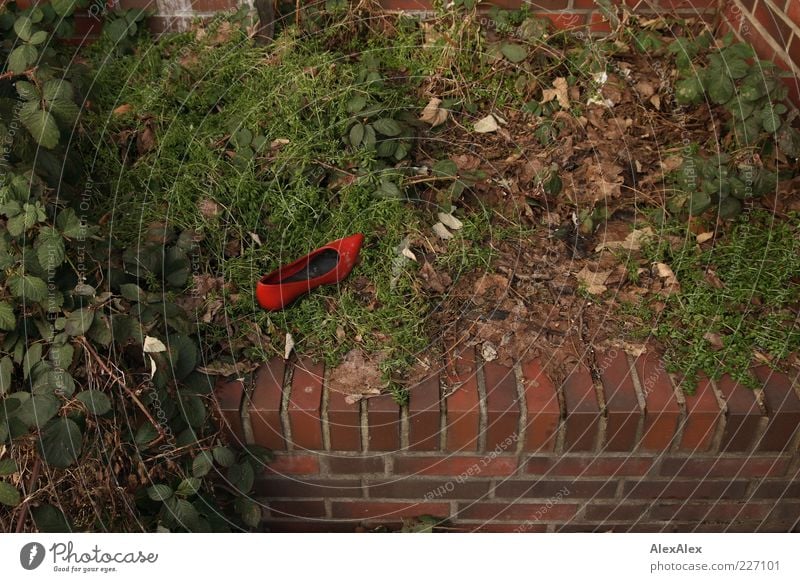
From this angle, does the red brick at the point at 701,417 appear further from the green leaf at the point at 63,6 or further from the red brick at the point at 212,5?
the green leaf at the point at 63,6

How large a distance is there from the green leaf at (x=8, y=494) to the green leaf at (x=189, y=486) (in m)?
0.34

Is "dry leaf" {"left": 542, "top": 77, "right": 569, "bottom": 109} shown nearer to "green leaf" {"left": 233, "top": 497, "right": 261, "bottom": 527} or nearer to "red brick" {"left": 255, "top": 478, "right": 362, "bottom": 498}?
"red brick" {"left": 255, "top": 478, "right": 362, "bottom": 498}

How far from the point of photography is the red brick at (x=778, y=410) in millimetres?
1824

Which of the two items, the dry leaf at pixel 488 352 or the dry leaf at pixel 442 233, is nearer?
the dry leaf at pixel 488 352

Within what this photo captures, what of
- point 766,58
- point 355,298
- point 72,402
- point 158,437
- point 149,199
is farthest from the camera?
point 766,58

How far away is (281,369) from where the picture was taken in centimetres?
192

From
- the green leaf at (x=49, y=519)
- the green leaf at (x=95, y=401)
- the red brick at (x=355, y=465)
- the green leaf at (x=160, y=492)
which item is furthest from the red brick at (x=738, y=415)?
the green leaf at (x=49, y=519)

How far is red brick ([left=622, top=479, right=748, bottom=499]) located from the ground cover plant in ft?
1.09

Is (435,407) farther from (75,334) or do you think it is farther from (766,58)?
(766,58)

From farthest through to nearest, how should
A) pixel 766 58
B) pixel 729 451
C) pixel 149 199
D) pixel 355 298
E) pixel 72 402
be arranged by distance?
1. pixel 766 58
2. pixel 149 199
3. pixel 355 298
4. pixel 729 451
5. pixel 72 402

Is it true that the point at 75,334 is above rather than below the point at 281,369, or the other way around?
above

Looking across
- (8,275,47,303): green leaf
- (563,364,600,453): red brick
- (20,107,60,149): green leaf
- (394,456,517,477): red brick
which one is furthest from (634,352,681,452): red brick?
(20,107,60,149): green leaf

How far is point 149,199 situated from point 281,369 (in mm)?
687

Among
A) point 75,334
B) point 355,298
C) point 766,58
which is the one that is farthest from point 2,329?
point 766,58
